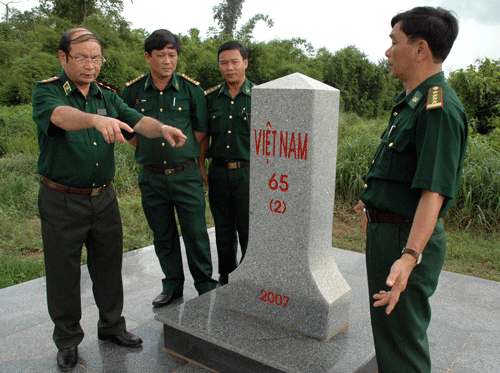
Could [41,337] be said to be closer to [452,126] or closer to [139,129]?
[139,129]

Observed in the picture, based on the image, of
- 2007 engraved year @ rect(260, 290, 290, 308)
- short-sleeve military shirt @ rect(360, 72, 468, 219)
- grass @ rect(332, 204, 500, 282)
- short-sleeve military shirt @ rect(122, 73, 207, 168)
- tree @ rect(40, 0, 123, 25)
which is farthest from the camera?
tree @ rect(40, 0, 123, 25)

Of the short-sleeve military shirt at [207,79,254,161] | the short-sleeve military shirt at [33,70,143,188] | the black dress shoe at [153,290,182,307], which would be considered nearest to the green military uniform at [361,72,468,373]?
the short-sleeve military shirt at [33,70,143,188]

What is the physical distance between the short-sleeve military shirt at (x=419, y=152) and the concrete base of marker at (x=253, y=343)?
1.01 m

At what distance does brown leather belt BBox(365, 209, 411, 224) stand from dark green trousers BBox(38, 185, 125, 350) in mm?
1679

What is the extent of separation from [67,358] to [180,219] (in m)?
1.29

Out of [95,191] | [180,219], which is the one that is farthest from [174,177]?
[95,191]

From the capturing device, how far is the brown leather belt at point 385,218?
1995 millimetres

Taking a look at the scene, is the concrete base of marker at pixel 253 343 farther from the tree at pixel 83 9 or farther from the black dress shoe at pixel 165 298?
the tree at pixel 83 9

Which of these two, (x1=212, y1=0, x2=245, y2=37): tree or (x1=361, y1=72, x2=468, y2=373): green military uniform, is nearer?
(x1=361, y1=72, x2=468, y2=373): green military uniform

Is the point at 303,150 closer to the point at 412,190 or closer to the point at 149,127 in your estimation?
the point at 412,190

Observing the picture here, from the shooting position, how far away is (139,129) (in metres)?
2.93

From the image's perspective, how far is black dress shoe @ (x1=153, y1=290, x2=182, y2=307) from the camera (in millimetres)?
3659

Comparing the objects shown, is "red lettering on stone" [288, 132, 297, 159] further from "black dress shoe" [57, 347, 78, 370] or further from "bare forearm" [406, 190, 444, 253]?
"black dress shoe" [57, 347, 78, 370]

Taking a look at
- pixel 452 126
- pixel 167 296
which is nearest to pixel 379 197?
pixel 452 126
